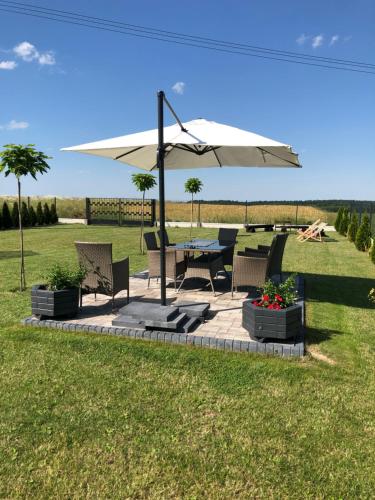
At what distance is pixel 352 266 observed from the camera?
9484mm

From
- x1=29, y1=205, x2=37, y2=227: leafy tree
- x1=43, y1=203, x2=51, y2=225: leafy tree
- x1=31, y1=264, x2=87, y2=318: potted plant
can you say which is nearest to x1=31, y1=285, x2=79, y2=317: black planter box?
x1=31, y1=264, x2=87, y2=318: potted plant

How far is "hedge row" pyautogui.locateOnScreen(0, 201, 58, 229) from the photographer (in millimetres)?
20781

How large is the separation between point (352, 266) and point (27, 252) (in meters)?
8.81

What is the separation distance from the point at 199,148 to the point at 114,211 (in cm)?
1914

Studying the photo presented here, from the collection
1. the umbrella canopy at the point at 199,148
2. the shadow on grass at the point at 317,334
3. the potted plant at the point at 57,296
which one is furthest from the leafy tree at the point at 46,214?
the shadow on grass at the point at 317,334

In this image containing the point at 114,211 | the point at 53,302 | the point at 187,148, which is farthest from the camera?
the point at 114,211

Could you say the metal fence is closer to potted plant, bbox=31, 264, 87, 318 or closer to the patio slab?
the patio slab

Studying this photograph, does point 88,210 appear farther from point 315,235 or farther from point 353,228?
point 353,228

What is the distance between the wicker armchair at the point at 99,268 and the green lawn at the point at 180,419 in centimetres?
87

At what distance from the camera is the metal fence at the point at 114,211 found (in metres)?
24.5

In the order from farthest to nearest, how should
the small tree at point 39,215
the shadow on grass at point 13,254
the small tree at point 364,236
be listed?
1. the small tree at point 39,215
2. the small tree at point 364,236
3. the shadow on grass at point 13,254

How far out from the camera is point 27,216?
22.3 m

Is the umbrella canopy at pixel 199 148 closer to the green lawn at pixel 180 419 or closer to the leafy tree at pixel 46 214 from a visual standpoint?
the green lawn at pixel 180 419

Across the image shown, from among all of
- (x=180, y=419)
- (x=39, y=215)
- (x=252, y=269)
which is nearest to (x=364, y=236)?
(x=252, y=269)
